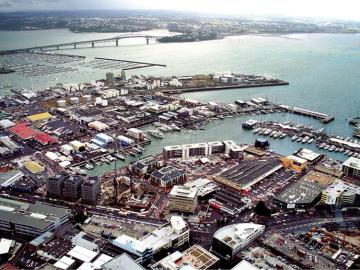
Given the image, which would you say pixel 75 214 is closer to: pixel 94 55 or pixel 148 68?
pixel 148 68

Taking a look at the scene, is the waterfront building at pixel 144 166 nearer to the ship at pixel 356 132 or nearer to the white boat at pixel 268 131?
the white boat at pixel 268 131

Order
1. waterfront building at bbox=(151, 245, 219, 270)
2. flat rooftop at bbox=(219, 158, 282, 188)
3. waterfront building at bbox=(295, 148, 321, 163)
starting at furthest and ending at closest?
waterfront building at bbox=(295, 148, 321, 163) < flat rooftop at bbox=(219, 158, 282, 188) < waterfront building at bbox=(151, 245, 219, 270)

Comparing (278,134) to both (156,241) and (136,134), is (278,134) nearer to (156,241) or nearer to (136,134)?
(136,134)

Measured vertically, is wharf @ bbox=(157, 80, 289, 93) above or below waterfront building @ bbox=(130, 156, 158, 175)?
above

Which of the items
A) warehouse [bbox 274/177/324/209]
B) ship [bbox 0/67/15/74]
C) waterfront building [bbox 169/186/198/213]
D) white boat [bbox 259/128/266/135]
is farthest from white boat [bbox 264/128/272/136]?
ship [bbox 0/67/15/74]

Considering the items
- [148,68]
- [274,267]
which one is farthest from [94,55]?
[274,267]

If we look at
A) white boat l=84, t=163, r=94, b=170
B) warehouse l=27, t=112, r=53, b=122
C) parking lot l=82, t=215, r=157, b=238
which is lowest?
parking lot l=82, t=215, r=157, b=238

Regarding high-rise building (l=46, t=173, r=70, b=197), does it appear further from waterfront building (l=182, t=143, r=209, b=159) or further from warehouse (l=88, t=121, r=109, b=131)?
warehouse (l=88, t=121, r=109, b=131)
